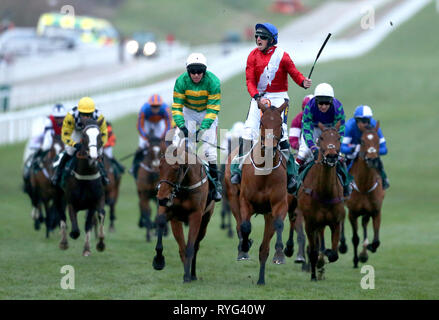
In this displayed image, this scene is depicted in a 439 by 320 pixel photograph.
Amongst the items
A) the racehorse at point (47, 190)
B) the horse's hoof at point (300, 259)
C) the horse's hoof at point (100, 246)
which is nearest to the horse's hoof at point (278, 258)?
the horse's hoof at point (300, 259)

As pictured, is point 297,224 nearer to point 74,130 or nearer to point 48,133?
point 74,130

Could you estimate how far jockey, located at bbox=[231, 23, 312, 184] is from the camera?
1324 cm

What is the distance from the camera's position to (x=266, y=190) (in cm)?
1295

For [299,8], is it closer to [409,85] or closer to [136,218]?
[409,85]

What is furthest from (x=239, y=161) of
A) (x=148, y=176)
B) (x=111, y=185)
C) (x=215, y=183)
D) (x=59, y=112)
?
(x=111, y=185)

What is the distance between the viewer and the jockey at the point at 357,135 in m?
16.8

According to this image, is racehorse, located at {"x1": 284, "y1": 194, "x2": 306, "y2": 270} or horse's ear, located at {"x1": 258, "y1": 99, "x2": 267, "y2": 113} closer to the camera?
horse's ear, located at {"x1": 258, "y1": 99, "x2": 267, "y2": 113}

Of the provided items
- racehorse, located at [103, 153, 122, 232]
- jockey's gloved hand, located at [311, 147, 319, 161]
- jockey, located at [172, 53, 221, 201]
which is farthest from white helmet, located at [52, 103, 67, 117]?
jockey's gloved hand, located at [311, 147, 319, 161]

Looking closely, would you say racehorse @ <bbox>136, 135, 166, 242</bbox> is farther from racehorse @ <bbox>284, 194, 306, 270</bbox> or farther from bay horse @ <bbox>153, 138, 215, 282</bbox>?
bay horse @ <bbox>153, 138, 215, 282</bbox>

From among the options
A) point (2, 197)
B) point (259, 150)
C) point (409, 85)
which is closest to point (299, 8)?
point (409, 85)

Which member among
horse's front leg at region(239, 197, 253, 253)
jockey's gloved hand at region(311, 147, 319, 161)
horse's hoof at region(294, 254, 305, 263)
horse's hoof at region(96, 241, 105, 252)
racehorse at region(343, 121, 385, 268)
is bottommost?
horse's hoof at region(294, 254, 305, 263)

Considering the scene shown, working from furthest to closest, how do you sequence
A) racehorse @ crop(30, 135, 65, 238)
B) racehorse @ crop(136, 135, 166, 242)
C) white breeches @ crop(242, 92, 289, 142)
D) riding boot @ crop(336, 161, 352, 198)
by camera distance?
racehorse @ crop(136, 135, 166, 242)
racehorse @ crop(30, 135, 65, 238)
riding boot @ crop(336, 161, 352, 198)
white breeches @ crop(242, 92, 289, 142)

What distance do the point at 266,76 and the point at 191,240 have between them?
8.29 feet

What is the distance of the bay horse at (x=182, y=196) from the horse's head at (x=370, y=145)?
152 inches
